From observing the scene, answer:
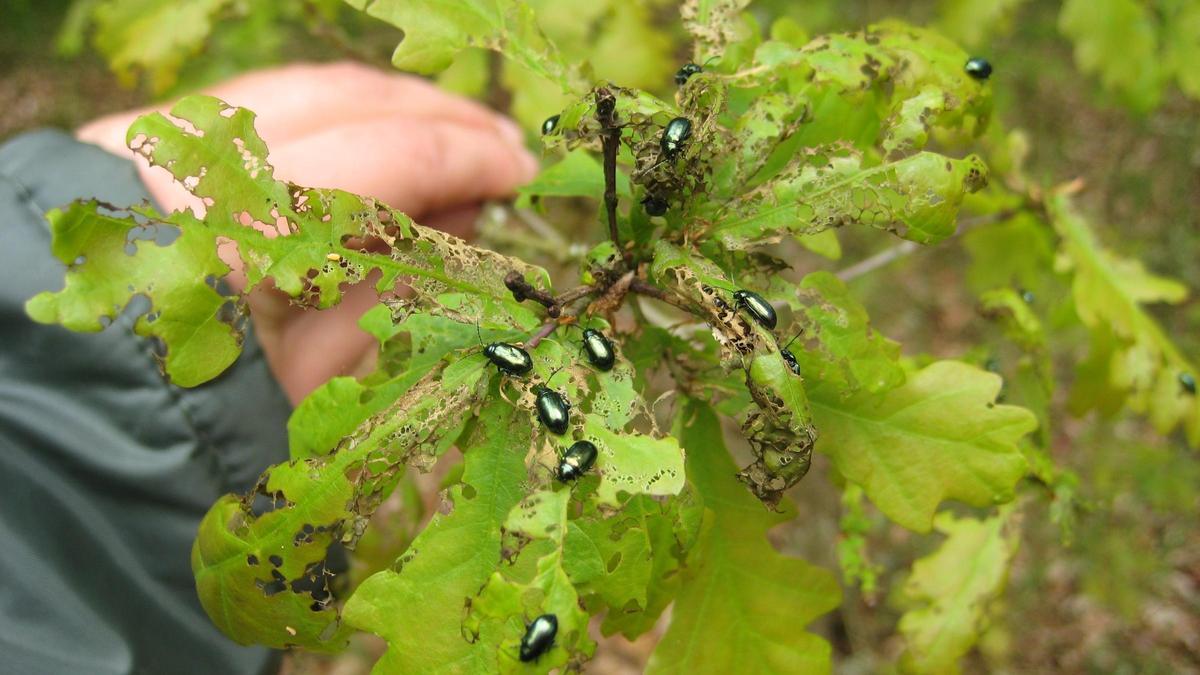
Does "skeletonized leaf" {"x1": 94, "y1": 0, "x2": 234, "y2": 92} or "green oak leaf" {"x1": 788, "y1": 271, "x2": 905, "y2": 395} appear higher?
"green oak leaf" {"x1": 788, "y1": 271, "x2": 905, "y2": 395}

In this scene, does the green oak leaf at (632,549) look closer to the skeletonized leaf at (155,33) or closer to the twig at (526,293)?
the twig at (526,293)

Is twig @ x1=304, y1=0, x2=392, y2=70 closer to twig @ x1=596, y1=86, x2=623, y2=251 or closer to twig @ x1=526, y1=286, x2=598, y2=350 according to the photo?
twig @ x1=596, y1=86, x2=623, y2=251

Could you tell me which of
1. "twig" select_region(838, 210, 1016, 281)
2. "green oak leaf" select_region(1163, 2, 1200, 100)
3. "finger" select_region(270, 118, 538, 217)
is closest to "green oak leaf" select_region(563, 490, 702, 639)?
"twig" select_region(838, 210, 1016, 281)

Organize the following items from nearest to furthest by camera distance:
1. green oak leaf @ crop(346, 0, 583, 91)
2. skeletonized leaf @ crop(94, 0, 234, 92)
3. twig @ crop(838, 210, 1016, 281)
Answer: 1. green oak leaf @ crop(346, 0, 583, 91)
2. twig @ crop(838, 210, 1016, 281)
3. skeletonized leaf @ crop(94, 0, 234, 92)

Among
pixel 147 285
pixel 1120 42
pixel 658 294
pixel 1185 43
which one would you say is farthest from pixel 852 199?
pixel 1185 43

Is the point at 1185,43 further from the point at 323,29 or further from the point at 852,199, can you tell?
the point at 323,29

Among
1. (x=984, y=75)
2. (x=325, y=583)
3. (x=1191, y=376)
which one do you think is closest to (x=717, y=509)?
(x=325, y=583)
